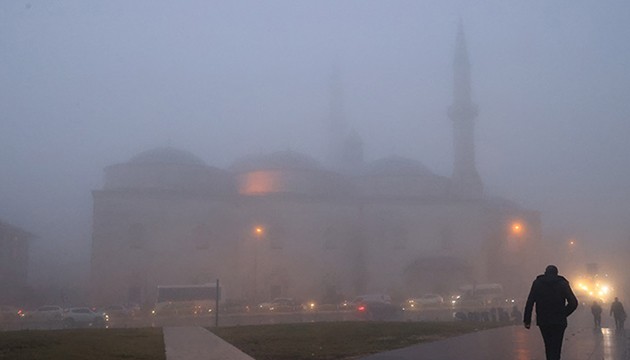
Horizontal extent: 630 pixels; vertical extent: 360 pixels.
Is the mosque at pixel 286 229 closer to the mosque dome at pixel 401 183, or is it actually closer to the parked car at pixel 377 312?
the mosque dome at pixel 401 183

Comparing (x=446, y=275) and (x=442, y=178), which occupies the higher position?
(x=442, y=178)

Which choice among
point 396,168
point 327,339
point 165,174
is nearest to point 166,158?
point 165,174

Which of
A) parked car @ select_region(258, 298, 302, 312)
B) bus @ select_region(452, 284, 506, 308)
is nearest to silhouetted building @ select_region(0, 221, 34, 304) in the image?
parked car @ select_region(258, 298, 302, 312)

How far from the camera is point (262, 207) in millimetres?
55562

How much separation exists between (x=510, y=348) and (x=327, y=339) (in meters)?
3.84

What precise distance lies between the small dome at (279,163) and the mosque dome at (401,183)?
4357 millimetres

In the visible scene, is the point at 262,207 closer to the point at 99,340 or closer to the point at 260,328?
the point at 260,328

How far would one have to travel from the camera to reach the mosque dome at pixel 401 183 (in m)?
61.0

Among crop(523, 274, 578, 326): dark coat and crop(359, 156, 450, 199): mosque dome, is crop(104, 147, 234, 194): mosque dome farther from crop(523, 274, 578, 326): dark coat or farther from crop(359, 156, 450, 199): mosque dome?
crop(523, 274, 578, 326): dark coat

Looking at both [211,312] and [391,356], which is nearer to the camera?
[391,356]

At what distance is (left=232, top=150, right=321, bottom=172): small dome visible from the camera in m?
59.0

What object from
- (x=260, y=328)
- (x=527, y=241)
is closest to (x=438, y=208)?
(x=527, y=241)

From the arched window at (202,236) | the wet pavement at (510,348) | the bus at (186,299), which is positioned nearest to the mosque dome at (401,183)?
the arched window at (202,236)

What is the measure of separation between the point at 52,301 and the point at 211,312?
51.0 ft
